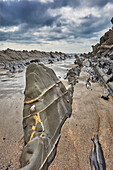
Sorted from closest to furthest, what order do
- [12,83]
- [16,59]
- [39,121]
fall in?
[39,121]
[12,83]
[16,59]

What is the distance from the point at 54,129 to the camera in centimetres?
152

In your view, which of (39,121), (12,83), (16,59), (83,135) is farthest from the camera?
(16,59)

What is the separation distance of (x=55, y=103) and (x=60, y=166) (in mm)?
951

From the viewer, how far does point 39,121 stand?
1.40 m

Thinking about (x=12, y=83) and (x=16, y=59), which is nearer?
(x=12, y=83)

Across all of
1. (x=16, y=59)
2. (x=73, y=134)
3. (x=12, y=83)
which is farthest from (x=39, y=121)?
(x=16, y=59)

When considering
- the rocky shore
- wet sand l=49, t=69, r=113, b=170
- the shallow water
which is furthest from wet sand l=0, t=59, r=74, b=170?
the rocky shore

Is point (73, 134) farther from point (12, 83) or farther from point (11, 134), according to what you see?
point (12, 83)

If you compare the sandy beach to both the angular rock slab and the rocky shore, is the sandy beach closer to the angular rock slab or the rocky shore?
the angular rock slab

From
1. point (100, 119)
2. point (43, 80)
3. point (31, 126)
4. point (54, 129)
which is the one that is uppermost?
point (43, 80)

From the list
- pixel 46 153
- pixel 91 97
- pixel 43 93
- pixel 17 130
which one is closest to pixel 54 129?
pixel 46 153

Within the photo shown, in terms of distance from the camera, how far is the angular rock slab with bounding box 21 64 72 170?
3.58 feet

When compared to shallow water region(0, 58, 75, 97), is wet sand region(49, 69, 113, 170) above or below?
below

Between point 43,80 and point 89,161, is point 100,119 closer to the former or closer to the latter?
point 89,161
